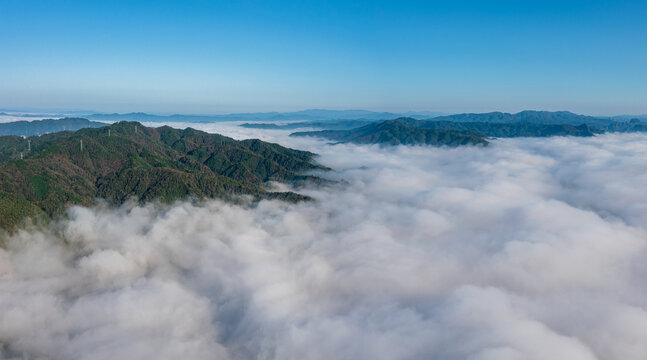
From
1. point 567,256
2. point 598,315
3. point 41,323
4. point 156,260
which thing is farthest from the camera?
point 156,260

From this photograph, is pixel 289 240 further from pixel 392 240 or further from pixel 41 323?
pixel 41 323

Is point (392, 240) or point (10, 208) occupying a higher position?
point (10, 208)

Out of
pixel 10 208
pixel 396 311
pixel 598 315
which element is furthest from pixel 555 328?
pixel 10 208

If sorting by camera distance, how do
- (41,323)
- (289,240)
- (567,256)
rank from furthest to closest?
(289,240)
(567,256)
(41,323)

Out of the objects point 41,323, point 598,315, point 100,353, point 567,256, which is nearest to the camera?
point 100,353

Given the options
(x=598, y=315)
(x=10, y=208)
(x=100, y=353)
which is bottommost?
(x=100, y=353)

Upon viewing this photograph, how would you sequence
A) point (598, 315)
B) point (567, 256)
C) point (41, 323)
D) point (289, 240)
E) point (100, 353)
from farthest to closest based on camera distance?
point (289, 240), point (567, 256), point (41, 323), point (598, 315), point (100, 353)

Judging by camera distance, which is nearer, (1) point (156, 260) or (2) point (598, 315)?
(2) point (598, 315)

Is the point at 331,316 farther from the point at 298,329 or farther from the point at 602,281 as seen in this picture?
the point at 602,281

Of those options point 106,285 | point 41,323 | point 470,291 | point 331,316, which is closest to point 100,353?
point 41,323
